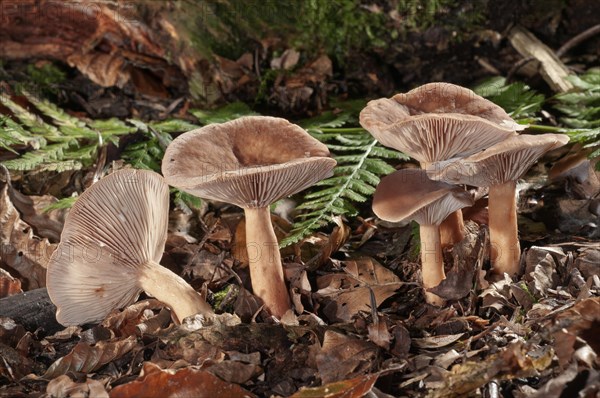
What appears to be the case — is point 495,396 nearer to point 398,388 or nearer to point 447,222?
point 398,388

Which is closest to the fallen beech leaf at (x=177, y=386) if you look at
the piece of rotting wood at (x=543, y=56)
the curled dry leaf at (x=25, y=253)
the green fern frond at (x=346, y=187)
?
the green fern frond at (x=346, y=187)

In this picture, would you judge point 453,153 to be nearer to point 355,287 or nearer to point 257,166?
point 355,287

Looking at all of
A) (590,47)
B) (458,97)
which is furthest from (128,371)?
(590,47)

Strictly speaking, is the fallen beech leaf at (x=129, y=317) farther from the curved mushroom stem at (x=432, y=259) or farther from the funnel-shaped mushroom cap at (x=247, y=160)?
the curved mushroom stem at (x=432, y=259)

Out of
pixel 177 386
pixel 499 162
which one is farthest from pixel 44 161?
pixel 499 162

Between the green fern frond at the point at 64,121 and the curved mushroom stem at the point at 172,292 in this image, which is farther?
the green fern frond at the point at 64,121

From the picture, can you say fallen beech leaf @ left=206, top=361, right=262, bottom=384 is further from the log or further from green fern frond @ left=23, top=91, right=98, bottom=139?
green fern frond @ left=23, top=91, right=98, bottom=139

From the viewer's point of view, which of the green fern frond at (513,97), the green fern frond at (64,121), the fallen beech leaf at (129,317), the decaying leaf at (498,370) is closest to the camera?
the decaying leaf at (498,370)

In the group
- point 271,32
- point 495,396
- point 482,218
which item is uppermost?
point 271,32
